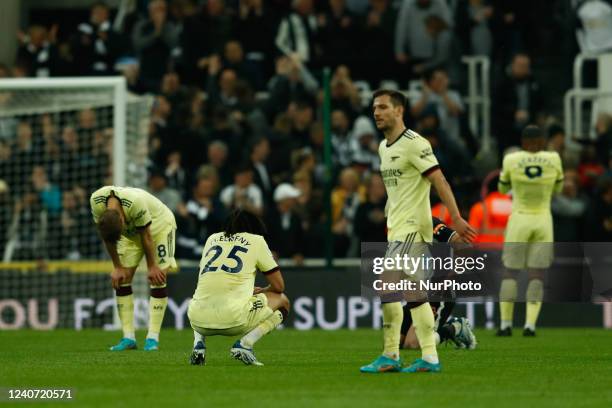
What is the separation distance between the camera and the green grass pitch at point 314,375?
30.5 ft

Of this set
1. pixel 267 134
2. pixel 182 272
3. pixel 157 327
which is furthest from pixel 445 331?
pixel 267 134

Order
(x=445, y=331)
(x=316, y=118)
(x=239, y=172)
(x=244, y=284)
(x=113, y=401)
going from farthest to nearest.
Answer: (x=316, y=118) → (x=239, y=172) → (x=445, y=331) → (x=244, y=284) → (x=113, y=401)

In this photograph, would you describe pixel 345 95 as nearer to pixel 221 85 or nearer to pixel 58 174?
pixel 221 85

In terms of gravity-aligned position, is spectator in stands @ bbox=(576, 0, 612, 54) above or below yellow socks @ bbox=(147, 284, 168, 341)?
above

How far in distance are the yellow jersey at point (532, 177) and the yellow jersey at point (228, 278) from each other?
5.52 m

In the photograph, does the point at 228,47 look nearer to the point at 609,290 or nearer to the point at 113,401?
the point at 609,290

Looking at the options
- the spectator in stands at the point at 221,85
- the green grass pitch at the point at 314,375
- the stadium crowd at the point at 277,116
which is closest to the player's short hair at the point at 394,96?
the green grass pitch at the point at 314,375

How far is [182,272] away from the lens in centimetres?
1994

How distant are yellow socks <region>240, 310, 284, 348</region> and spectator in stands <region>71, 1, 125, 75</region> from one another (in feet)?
41.2

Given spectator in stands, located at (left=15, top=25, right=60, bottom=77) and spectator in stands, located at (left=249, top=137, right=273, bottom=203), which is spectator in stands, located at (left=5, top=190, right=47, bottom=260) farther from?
spectator in stands, located at (left=15, top=25, right=60, bottom=77)

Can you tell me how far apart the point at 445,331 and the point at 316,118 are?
830cm

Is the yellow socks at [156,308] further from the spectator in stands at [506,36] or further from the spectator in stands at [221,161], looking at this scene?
the spectator in stands at [506,36]

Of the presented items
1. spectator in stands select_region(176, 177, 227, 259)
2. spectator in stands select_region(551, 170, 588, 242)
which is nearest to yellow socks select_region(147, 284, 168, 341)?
spectator in stands select_region(176, 177, 227, 259)

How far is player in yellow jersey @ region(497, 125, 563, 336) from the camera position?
1669 cm
